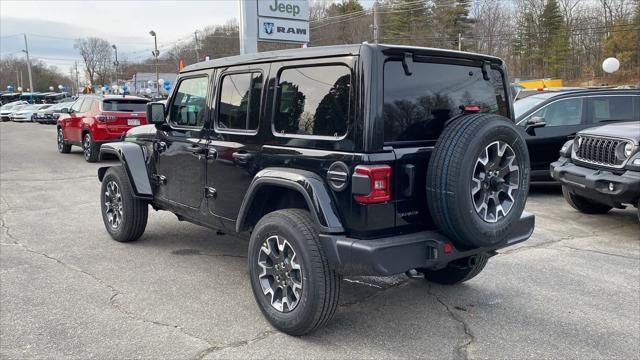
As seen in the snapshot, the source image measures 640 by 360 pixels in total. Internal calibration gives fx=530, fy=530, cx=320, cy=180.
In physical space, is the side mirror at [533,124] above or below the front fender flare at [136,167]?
above

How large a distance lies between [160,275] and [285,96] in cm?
221

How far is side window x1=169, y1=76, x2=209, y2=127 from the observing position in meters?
4.78

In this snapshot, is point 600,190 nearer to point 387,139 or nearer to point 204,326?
point 387,139

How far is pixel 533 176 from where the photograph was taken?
882cm

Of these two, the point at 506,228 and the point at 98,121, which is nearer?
the point at 506,228

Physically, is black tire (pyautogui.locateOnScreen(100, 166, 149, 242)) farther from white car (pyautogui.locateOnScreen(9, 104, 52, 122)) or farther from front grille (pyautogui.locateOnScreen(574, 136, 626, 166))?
white car (pyautogui.locateOnScreen(9, 104, 52, 122))

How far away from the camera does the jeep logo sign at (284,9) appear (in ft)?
52.1

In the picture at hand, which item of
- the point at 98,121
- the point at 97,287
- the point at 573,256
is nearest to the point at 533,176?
the point at 573,256

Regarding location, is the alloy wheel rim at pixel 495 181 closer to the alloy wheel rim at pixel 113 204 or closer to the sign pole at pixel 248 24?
the alloy wheel rim at pixel 113 204

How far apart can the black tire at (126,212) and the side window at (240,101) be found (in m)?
1.78

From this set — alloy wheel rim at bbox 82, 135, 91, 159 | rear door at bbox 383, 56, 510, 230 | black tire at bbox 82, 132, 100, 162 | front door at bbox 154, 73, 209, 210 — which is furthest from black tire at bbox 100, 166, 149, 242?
alloy wheel rim at bbox 82, 135, 91, 159

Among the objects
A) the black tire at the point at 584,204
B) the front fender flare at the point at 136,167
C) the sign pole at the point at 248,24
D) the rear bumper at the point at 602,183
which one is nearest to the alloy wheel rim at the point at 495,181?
the rear bumper at the point at 602,183

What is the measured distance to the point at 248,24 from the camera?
15461 millimetres

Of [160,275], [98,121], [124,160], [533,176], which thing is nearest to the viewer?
[160,275]
